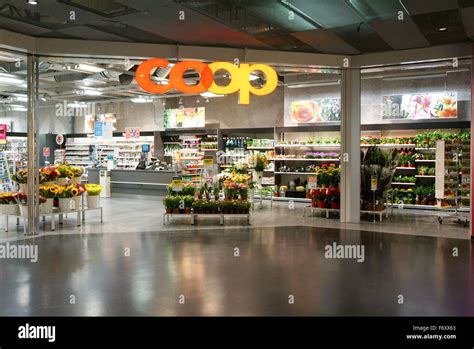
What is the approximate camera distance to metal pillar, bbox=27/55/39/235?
9.00 m

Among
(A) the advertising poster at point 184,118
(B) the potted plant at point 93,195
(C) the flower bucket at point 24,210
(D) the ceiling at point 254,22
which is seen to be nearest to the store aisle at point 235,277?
(C) the flower bucket at point 24,210

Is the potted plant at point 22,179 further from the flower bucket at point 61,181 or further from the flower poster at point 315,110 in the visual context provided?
the flower poster at point 315,110

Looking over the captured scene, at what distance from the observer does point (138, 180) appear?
683 inches

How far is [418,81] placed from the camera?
13.6 m

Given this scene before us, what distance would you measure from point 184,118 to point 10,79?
21.6ft

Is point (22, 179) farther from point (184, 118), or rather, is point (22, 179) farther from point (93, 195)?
point (184, 118)

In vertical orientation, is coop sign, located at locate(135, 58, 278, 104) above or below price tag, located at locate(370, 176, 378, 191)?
above

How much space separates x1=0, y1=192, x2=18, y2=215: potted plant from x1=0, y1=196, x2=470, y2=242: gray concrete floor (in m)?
0.42

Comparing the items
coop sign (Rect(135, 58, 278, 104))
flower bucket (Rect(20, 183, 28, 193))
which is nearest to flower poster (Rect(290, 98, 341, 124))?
coop sign (Rect(135, 58, 278, 104))

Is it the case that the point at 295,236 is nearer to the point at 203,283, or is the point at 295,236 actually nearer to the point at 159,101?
the point at 203,283

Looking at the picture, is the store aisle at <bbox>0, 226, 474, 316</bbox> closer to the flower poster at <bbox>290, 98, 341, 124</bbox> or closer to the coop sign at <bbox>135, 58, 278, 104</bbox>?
the coop sign at <bbox>135, 58, 278, 104</bbox>

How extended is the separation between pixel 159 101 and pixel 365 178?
36.3 ft

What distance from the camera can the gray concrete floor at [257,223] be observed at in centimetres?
958
